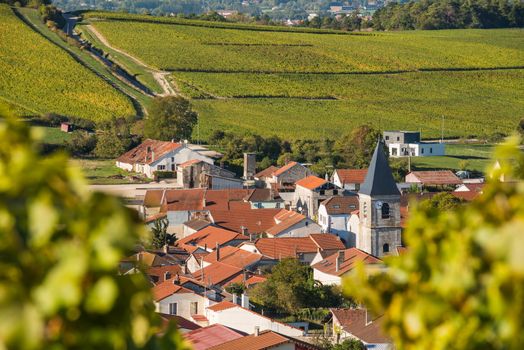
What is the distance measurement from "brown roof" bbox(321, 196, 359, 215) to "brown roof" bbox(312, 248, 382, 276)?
5991 millimetres

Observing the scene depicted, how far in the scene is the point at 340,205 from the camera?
4725cm

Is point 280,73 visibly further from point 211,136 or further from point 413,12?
point 413,12

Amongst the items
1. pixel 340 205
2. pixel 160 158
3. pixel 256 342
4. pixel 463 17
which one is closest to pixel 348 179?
pixel 340 205

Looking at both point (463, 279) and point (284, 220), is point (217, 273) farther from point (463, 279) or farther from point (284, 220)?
point (463, 279)

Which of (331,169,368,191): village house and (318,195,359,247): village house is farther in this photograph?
(331,169,368,191): village house

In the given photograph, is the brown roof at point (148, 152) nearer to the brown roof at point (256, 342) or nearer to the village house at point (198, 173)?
the village house at point (198, 173)

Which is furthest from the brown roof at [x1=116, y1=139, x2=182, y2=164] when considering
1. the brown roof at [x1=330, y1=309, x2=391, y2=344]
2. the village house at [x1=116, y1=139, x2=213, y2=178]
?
the brown roof at [x1=330, y1=309, x2=391, y2=344]

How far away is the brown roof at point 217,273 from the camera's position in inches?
1468

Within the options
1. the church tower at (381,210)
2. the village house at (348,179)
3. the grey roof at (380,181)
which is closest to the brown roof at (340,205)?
the church tower at (381,210)

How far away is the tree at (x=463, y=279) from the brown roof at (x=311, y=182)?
46299mm

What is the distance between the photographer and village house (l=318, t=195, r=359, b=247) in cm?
4684

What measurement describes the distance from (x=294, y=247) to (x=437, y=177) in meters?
18.0

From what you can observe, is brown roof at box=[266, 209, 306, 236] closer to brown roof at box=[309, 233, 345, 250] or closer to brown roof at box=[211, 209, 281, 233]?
brown roof at box=[211, 209, 281, 233]

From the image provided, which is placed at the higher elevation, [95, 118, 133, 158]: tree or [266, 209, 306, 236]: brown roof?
[266, 209, 306, 236]: brown roof
